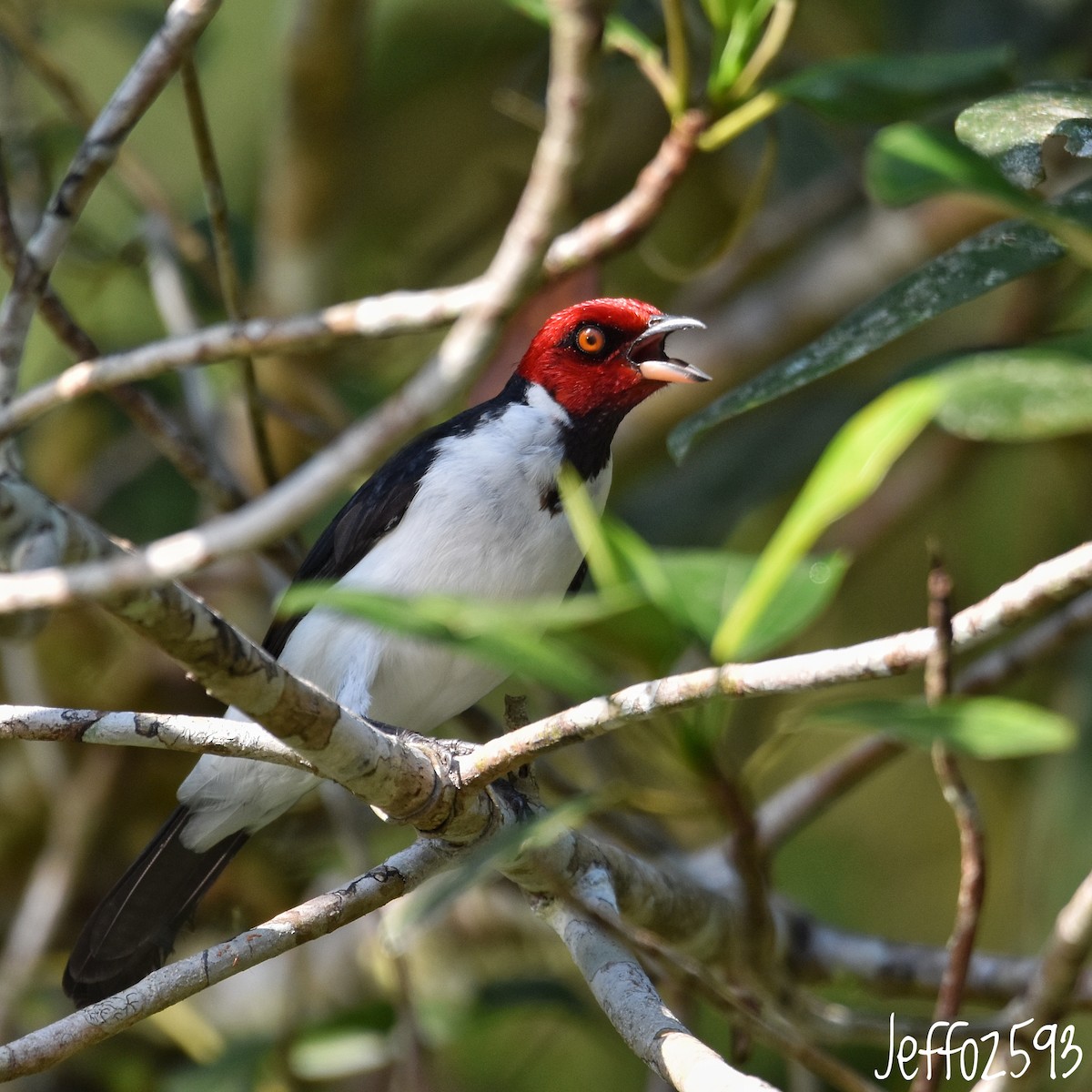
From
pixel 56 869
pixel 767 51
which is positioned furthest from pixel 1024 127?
pixel 56 869

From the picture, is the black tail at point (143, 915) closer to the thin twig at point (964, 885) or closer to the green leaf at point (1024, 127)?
the thin twig at point (964, 885)

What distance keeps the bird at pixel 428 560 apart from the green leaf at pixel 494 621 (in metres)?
1.65

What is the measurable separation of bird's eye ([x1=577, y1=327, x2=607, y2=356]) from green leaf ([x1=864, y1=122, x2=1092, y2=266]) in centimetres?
207

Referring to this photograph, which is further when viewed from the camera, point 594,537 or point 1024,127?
point 1024,127

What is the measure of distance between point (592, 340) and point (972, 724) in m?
2.35

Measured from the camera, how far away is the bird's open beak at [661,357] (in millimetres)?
3086

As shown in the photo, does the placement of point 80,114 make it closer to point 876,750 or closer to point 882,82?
point 882,82

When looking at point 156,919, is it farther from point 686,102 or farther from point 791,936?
point 686,102

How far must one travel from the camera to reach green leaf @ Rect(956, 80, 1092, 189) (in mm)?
1887

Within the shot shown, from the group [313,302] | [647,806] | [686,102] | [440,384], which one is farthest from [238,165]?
[440,384]

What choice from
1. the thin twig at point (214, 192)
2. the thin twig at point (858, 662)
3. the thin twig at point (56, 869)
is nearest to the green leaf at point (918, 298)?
the thin twig at point (858, 662)

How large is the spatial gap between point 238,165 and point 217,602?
1.93m

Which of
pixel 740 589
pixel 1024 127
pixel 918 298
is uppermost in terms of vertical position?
pixel 1024 127

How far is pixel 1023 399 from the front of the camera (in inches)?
42.2
